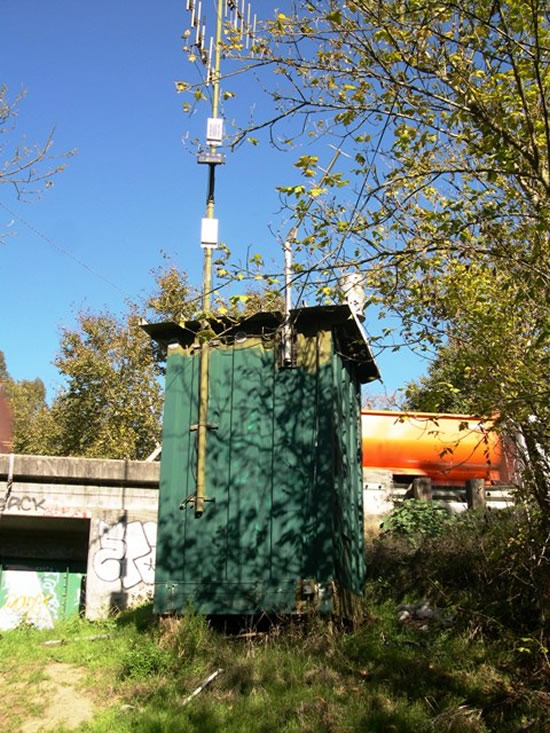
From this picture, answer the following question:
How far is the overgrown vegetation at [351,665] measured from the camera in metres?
6.69

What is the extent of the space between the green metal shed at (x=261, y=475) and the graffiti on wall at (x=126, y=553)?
214 inches

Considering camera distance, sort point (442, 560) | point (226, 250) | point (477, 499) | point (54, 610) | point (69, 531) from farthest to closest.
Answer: point (69, 531), point (54, 610), point (477, 499), point (442, 560), point (226, 250)

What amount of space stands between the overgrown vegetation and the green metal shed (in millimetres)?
440

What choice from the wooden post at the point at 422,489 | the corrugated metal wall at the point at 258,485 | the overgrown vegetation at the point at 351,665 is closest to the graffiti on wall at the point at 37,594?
the overgrown vegetation at the point at 351,665

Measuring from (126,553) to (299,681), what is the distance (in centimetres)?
751

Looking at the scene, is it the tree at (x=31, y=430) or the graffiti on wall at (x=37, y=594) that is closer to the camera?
the graffiti on wall at (x=37, y=594)

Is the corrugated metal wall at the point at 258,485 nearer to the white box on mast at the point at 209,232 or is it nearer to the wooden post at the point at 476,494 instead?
the white box on mast at the point at 209,232

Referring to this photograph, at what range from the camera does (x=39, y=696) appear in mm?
7934

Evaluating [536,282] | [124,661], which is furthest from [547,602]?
[124,661]

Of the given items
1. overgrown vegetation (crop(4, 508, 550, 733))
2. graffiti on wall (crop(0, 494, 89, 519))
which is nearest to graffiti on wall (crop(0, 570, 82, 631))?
graffiti on wall (crop(0, 494, 89, 519))

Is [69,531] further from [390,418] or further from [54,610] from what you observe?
[390,418]

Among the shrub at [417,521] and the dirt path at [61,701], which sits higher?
the shrub at [417,521]

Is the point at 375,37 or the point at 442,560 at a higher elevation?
the point at 375,37

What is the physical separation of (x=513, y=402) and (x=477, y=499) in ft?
21.8
